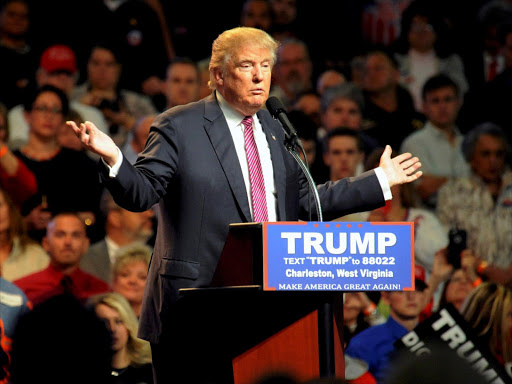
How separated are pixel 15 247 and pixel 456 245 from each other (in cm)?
273

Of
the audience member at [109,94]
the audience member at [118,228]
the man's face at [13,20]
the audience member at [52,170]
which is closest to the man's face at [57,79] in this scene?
the audience member at [109,94]

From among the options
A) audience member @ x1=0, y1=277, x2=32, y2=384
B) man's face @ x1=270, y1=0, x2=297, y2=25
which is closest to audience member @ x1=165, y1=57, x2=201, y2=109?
man's face @ x1=270, y1=0, x2=297, y2=25

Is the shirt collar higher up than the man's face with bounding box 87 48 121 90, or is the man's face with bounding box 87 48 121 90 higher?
the man's face with bounding box 87 48 121 90

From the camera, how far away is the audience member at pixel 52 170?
597cm

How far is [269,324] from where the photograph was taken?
2.98 m

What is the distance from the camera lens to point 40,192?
6.00 metres

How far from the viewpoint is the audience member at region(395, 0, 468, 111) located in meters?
7.75

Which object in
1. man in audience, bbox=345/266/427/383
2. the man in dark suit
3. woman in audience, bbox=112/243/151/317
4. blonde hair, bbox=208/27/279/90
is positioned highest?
blonde hair, bbox=208/27/279/90

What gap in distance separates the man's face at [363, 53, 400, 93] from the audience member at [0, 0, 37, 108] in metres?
2.44

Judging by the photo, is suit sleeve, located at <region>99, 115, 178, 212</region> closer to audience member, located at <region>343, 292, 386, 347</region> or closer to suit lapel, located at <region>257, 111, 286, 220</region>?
Result: suit lapel, located at <region>257, 111, 286, 220</region>

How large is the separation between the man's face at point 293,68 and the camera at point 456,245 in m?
1.70

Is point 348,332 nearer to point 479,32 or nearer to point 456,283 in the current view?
point 456,283

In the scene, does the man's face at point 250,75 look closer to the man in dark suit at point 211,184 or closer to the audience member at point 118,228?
the man in dark suit at point 211,184

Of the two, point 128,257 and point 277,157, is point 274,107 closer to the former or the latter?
point 277,157
